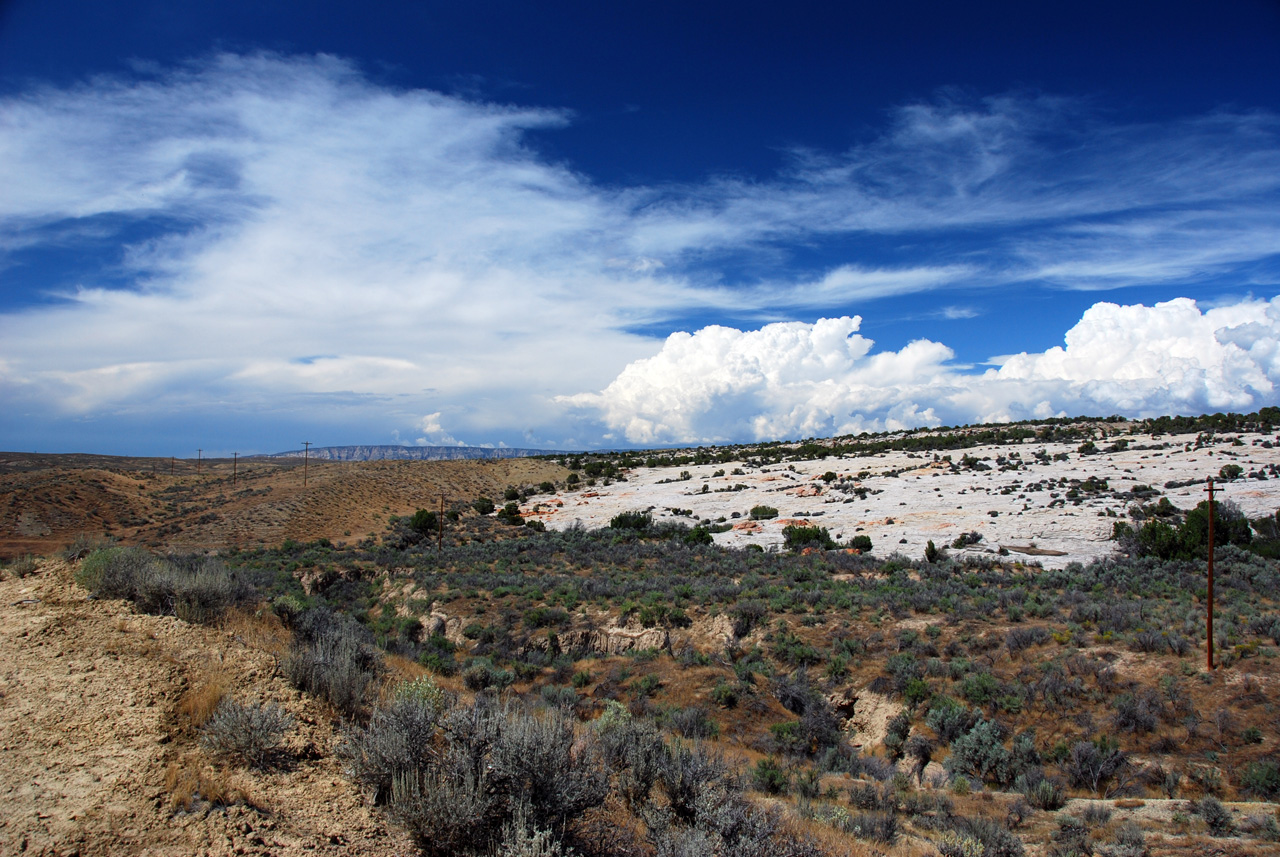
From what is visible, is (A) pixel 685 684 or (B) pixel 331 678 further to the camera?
(A) pixel 685 684

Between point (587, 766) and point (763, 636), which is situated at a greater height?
point (587, 766)

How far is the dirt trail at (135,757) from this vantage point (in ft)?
14.1

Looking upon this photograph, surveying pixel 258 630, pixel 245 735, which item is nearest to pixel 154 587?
pixel 258 630

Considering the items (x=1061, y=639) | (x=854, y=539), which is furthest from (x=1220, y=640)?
(x=854, y=539)

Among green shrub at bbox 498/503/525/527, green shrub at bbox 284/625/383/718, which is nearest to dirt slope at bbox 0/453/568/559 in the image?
green shrub at bbox 498/503/525/527

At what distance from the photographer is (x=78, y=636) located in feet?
23.4

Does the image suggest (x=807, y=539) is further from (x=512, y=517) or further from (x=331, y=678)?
(x=331, y=678)

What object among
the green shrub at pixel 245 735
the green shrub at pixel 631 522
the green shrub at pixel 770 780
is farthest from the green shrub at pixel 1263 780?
the green shrub at pixel 631 522

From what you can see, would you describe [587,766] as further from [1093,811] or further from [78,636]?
[1093,811]

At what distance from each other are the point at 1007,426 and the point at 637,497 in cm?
5194

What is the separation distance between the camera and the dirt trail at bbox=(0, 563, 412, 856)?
4.30 m

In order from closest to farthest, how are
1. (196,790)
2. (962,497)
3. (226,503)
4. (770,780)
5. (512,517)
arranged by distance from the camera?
(196,790) → (770,780) → (962,497) → (512,517) → (226,503)

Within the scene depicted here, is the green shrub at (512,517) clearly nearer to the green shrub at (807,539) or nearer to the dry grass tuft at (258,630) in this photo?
the green shrub at (807,539)

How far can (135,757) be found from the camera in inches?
200
